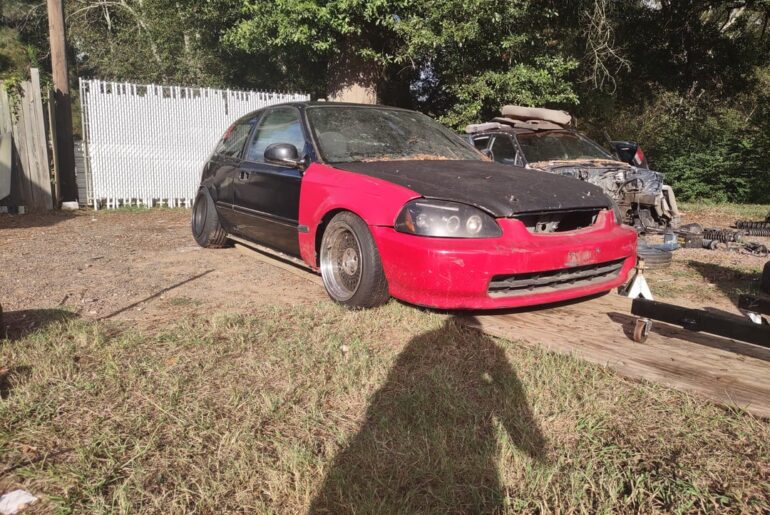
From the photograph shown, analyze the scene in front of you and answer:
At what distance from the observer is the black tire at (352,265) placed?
12.3 feet

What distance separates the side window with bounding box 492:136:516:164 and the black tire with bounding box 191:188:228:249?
359 centimetres

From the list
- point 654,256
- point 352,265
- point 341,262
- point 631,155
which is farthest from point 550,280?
point 631,155

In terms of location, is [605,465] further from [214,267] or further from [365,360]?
[214,267]

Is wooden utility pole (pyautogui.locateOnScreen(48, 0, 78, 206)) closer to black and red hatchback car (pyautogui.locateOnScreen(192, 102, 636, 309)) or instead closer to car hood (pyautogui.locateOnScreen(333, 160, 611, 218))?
black and red hatchback car (pyautogui.locateOnScreen(192, 102, 636, 309))

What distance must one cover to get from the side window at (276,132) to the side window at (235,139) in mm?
242

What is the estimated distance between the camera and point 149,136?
10938mm

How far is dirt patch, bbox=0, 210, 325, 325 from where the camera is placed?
420 centimetres

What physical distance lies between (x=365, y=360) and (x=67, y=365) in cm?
155

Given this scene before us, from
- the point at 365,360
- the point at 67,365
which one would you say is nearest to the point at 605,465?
the point at 365,360

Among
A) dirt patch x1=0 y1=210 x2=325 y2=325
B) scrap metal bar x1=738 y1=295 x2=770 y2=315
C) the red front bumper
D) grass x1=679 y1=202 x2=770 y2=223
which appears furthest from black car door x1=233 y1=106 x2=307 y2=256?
grass x1=679 y1=202 x2=770 y2=223

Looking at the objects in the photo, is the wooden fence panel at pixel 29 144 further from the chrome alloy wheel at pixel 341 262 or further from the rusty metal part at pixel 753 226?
the rusty metal part at pixel 753 226

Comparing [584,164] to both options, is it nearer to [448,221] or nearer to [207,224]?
[448,221]

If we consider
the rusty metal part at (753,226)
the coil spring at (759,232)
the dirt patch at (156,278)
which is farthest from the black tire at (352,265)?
the rusty metal part at (753,226)

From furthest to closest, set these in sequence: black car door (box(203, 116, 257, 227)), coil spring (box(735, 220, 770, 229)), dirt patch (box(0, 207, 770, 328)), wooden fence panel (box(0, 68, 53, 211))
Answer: wooden fence panel (box(0, 68, 53, 211))
coil spring (box(735, 220, 770, 229))
black car door (box(203, 116, 257, 227))
dirt patch (box(0, 207, 770, 328))
